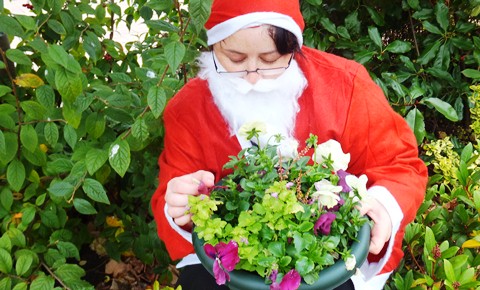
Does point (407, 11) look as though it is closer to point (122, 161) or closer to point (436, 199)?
point (436, 199)

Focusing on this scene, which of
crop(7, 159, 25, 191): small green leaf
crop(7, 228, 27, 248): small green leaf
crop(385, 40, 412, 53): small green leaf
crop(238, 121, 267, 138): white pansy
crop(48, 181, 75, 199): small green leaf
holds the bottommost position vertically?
crop(7, 228, 27, 248): small green leaf

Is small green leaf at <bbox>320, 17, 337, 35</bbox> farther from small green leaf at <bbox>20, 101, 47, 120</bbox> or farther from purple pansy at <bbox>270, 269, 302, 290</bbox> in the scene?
purple pansy at <bbox>270, 269, 302, 290</bbox>

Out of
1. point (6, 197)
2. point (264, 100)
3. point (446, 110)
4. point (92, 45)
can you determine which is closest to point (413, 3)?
point (446, 110)

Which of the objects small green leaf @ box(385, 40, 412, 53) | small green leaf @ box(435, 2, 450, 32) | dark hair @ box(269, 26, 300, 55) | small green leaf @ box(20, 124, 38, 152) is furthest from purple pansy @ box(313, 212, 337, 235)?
small green leaf @ box(435, 2, 450, 32)

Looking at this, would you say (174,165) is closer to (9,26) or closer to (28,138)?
(28,138)

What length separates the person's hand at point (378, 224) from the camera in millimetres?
1165

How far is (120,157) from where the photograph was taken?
123 cm

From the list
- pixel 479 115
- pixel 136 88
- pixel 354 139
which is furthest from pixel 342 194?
pixel 479 115

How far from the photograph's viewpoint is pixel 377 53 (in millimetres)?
2004

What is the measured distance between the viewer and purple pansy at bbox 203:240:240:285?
1.00 meters

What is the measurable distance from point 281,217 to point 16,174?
796 mm

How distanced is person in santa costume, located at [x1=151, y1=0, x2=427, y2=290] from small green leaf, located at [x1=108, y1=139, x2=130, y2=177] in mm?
104

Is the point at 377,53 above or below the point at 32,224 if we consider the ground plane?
above

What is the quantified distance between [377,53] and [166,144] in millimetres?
983
